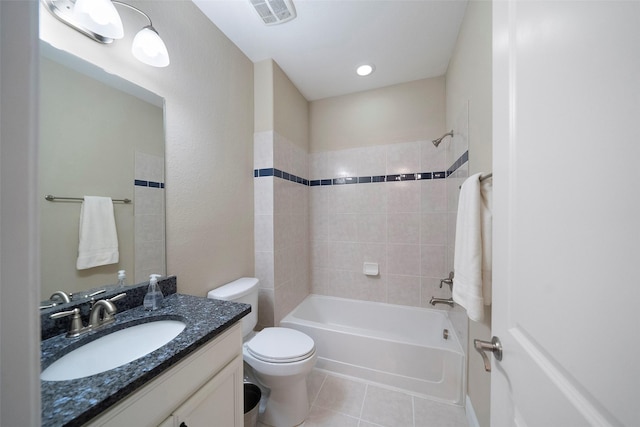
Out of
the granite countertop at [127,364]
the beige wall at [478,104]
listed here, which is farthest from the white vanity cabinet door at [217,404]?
the beige wall at [478,104]

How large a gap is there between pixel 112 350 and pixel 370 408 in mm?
1456

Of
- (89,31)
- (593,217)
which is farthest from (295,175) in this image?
(593,217)

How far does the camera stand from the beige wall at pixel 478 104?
1037 millimetres

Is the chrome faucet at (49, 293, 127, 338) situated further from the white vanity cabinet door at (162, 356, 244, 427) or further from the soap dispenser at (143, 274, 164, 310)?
the white vanity cabinet door at (162, 356, 244, 427)

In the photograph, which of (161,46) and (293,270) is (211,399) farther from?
(161,46)

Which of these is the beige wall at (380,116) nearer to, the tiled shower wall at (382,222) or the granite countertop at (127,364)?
the tiled shower wall at (382,222)

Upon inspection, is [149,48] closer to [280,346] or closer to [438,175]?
[280,346]

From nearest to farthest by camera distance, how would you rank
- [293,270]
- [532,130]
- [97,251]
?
[532,130] < [97,251] < [293,270]

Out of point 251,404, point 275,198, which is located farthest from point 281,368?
point 275,198

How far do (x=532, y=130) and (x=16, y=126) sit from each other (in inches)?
32.6

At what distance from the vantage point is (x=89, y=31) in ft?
2.84

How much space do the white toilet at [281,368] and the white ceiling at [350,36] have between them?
178 cm

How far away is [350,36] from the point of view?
1.56 m

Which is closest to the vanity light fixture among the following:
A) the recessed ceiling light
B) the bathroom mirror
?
the bathroom mirror
